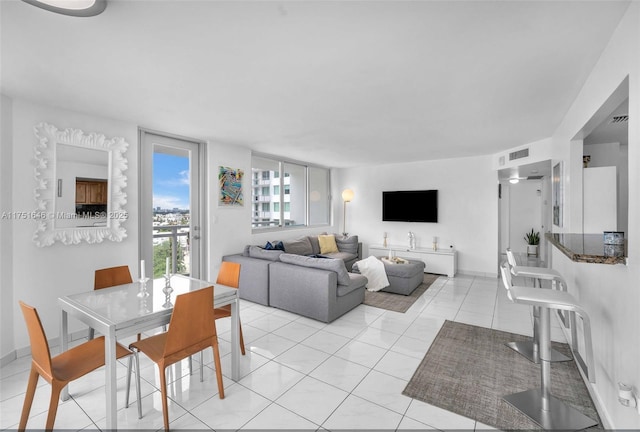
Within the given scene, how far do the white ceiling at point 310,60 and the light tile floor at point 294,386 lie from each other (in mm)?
2533

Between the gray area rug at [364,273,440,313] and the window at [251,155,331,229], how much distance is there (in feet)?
8.49

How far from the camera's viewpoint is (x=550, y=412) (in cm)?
201

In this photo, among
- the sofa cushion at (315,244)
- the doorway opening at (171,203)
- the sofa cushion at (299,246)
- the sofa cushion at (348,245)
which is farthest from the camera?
the sofa cushion at (348,245)

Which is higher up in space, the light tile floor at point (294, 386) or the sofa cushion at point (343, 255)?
the sofa cushion at point (343, 255)

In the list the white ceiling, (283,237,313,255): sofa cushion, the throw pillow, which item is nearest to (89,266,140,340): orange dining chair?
the white ceiling

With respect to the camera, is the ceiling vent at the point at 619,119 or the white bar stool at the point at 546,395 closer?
the white bar stool at the point at 546,395

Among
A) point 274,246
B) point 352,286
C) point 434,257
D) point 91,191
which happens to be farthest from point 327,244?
point 91,191

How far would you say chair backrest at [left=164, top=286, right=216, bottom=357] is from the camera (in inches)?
75.8

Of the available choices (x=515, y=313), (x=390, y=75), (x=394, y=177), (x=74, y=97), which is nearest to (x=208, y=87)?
(x=74, y=97)

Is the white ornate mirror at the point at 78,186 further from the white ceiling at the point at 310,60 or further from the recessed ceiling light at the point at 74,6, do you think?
the recessed ceiling light at the point at 74,6

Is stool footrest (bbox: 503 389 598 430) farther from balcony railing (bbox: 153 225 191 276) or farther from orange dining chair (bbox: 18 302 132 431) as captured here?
balcony railing (bbox: 153 225 191 276)

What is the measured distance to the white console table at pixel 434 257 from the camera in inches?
240

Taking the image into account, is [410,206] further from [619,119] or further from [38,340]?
[38,340]

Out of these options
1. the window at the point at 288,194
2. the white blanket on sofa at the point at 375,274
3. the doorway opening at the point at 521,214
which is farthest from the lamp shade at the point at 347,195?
the doorway opening at the point at 521,214
